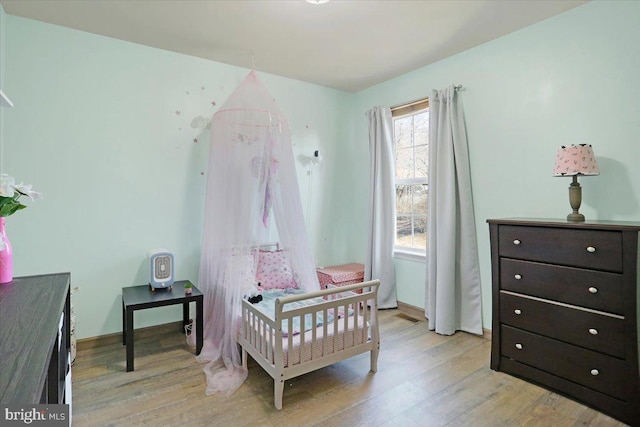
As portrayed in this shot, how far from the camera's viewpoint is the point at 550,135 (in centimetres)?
258

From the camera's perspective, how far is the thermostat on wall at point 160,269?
2.78m

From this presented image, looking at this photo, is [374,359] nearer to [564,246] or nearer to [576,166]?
[564,246]

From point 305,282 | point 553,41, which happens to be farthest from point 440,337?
point 553,41

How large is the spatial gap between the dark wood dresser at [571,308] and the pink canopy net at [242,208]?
1.47 meters

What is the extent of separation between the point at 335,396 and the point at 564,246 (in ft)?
5.65

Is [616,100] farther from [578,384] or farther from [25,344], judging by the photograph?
[25,344]

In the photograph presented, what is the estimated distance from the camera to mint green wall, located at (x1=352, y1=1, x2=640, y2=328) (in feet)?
7.30

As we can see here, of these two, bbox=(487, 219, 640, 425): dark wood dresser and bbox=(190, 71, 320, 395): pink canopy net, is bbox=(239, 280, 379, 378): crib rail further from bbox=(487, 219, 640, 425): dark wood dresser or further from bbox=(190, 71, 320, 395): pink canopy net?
bbox=(487, 219, 640, 425): dark wood dresser

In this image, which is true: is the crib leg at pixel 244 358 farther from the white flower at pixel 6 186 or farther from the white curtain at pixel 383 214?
the white curtain at pixel 383 214

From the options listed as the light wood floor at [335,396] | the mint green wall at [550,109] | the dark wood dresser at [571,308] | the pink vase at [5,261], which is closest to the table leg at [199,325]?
the light wood floor at [335,396]

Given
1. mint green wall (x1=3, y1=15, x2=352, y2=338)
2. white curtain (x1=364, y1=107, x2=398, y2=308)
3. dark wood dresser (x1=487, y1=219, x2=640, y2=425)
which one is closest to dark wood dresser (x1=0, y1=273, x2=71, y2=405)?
mint green wall (x1=3, y1=15, x2=352, y2=338)

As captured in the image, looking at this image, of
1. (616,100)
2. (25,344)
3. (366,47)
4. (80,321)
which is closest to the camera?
(25,344)

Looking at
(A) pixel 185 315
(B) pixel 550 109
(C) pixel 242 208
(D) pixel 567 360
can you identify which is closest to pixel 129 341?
(A) pixel 185 315

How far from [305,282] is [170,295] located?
1.09 meters
